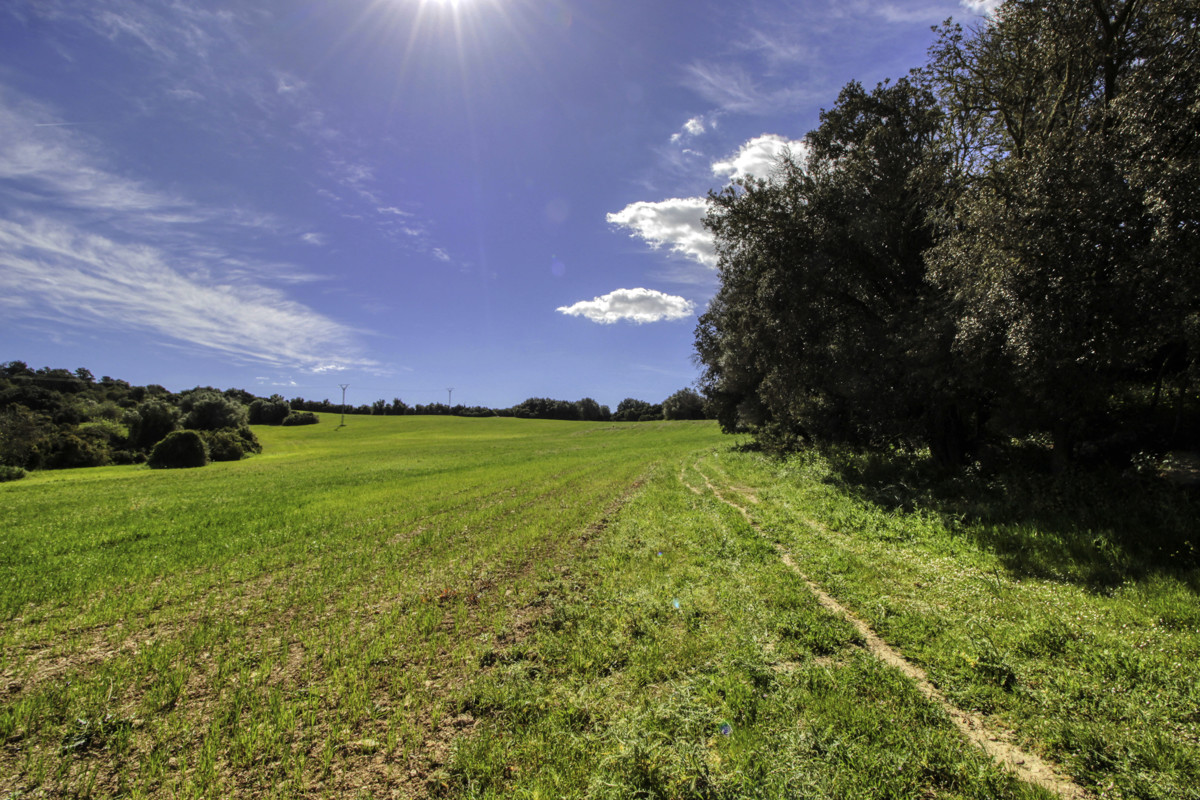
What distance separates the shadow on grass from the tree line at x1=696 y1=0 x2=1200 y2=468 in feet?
4.64

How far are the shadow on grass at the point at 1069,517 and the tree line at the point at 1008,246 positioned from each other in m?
1.41

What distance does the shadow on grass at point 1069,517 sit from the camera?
779 cm

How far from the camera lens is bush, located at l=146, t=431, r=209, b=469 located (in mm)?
40906

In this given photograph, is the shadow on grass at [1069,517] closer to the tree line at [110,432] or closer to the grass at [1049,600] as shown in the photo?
the grass at [1049,600]

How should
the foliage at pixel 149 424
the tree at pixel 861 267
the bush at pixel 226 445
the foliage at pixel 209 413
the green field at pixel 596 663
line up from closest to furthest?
the green field at pixel 596 663
the tree at pixel 861 267
the bush at pixel 226 445
the foliage at pixel 149 424
the foliage at pixel 209 413

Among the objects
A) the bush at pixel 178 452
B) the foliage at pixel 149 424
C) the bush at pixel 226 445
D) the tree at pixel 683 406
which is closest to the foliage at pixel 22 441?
the foliage at pixel 149 424

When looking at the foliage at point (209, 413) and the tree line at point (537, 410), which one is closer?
the foliage at point (209, 413)

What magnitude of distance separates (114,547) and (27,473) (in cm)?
4091

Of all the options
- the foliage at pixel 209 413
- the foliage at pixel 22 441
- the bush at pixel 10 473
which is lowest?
the bush at pixel 10 473

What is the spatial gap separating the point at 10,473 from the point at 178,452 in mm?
9461

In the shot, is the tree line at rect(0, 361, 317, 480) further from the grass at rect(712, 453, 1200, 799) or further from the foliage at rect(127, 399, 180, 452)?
the grass at rect(712, 453, 1200, 799)

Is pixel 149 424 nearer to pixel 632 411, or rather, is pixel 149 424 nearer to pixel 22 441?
pixel 22 441

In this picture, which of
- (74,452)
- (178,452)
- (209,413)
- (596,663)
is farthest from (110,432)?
(596,663)

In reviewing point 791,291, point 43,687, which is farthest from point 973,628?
point 791,291
